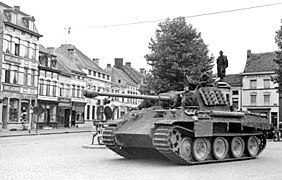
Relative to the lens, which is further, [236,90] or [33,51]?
[236,90]

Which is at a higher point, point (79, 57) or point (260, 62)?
point (79, 57)

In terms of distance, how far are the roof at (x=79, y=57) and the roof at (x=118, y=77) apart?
7087 mm

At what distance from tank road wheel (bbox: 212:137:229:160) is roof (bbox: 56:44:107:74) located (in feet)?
135

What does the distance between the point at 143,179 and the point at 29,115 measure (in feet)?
106

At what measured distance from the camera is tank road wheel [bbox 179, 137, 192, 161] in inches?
553

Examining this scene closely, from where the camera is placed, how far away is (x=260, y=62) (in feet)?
187

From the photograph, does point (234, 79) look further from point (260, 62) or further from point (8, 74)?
point (8, 74)

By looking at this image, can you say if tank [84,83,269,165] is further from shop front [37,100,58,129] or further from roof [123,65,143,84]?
roof [123,65,143,84]

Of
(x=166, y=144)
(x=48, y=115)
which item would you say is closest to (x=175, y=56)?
(x=48, y=115)

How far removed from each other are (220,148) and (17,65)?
2755 cm

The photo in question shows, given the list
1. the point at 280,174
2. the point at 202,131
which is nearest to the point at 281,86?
the point at 202,131

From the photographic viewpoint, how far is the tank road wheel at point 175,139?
44.6ft

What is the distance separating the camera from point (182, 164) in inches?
556

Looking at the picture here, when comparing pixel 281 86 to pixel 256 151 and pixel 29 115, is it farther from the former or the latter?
pixel 29 115
